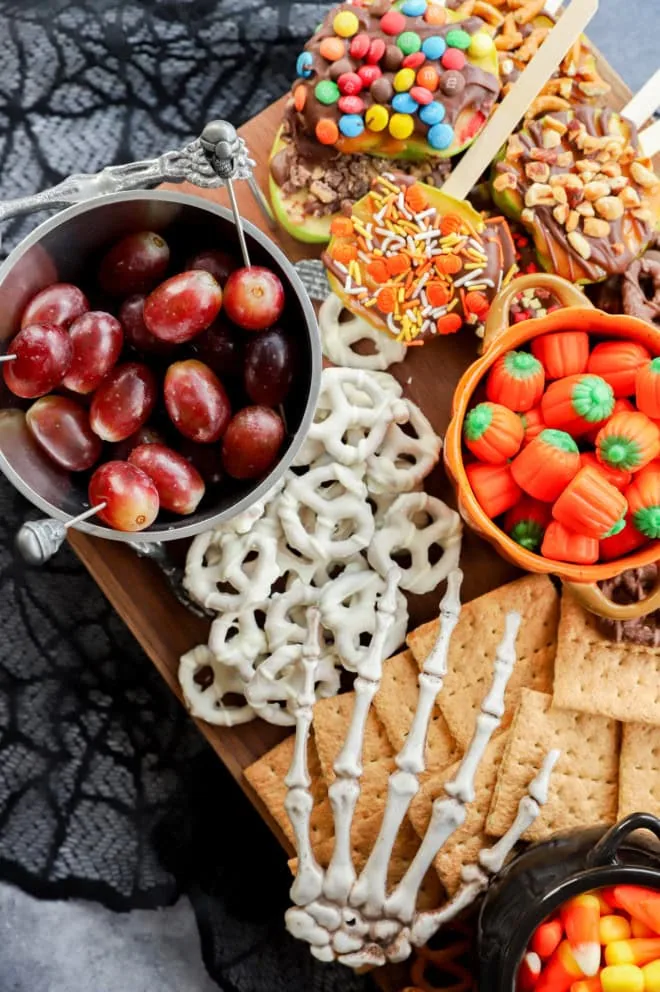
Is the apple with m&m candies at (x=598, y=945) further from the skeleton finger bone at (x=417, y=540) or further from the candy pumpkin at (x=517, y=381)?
the candy pumpkin at (x=517, y=381)

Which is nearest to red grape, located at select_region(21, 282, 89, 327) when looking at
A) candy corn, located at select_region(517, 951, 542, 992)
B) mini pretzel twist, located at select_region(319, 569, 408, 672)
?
mini pretzel twist, located at select_region(319, 569, 408, 672)

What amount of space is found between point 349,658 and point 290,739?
0.12 metres

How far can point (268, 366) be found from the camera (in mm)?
829

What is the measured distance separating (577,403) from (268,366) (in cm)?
29

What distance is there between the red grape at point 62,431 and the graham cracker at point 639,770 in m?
0.63

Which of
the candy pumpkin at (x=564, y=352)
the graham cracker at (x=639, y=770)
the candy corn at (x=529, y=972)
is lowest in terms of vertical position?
the candy corn at (x=529, y=972)

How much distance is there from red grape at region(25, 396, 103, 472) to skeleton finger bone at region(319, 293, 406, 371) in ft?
1.06

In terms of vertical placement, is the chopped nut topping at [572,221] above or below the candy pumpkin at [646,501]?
above

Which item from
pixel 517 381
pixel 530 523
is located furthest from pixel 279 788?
pixel 517 381

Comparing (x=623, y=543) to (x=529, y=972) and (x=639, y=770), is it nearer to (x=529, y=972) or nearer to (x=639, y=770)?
(x=639, y=770)

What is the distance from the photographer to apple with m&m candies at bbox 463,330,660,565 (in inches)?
34.2

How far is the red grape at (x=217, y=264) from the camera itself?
85 centimetres

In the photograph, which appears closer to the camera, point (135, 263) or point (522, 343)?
point (135, 263)

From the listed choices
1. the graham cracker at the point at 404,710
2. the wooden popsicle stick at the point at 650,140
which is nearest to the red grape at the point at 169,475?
the graham cracker at the point at 404,710
